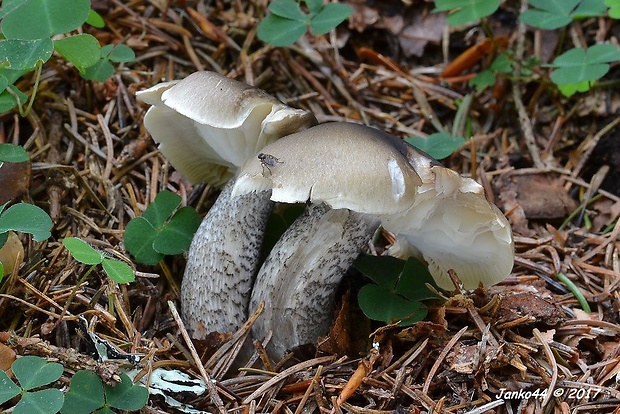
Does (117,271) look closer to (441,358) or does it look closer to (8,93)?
(8,93)

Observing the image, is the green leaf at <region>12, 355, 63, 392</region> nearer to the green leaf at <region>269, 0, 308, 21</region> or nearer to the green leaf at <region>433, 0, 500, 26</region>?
the green leaf at <region>269, 0, 308, 21</region>

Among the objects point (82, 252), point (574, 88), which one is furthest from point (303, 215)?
point (574, 88)

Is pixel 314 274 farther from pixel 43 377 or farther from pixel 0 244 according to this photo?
pixel 0 244

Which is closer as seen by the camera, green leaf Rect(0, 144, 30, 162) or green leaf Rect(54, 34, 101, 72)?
green leaf Rect(0, 144, 30, 162)

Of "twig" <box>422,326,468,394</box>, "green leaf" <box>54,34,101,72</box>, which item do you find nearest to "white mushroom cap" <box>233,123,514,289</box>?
"twig" <box>422,326,468,394</box>

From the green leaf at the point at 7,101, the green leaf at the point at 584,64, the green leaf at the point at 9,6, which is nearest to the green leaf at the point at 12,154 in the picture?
the green leaf at the point at 7,101

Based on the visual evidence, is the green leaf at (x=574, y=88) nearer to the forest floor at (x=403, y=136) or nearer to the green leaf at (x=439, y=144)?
the forest floor at (x=403, y=136)

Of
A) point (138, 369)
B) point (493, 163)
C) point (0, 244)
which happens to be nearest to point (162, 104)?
point (0, 244)
